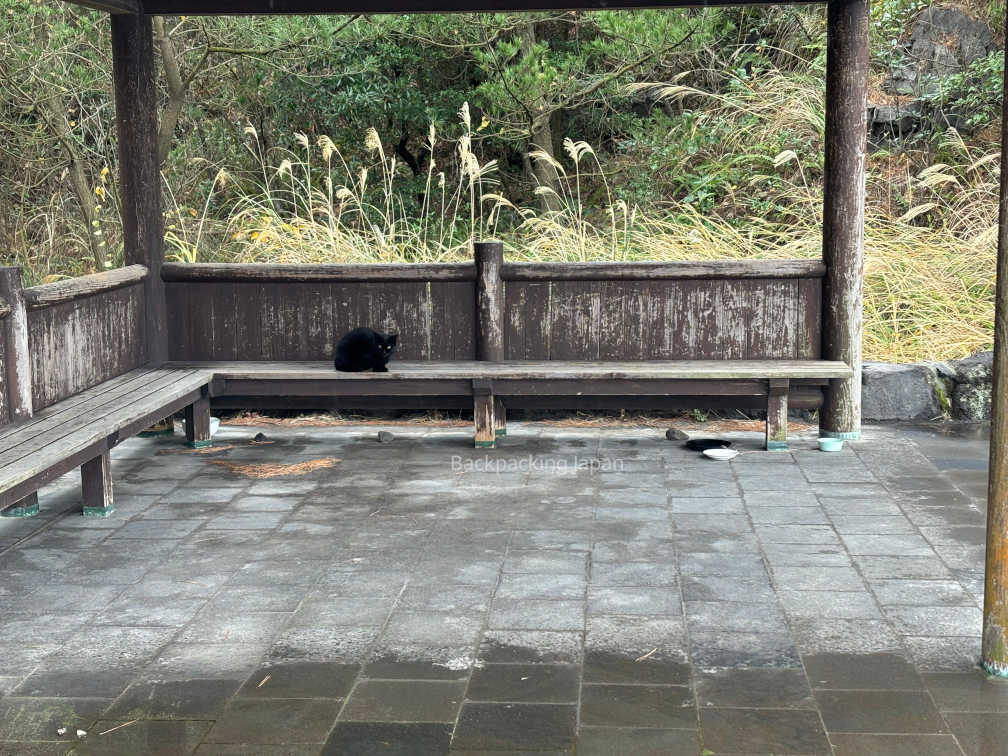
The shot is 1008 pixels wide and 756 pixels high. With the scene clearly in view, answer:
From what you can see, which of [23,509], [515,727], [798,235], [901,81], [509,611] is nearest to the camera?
[515,727]

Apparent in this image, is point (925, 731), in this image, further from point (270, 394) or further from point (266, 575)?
point (270, 394)

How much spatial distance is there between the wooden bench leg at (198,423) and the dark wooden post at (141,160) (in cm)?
52

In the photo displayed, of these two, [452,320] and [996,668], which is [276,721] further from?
[452,320]

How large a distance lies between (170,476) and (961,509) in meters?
3.93

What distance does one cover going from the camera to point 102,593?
4.40 meters

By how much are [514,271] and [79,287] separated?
2506mm

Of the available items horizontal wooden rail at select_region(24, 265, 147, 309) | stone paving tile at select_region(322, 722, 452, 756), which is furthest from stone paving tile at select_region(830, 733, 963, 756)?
horizontal wooden rail at select_region(24, 265, 147, 309)

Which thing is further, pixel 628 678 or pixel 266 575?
pixel 266 575

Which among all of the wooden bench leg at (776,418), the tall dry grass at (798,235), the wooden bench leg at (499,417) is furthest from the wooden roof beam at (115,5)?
the wooden bench leg at (776,418)

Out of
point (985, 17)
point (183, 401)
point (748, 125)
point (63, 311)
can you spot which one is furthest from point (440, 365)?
point (985, 17)

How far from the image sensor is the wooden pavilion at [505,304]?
6809 mm

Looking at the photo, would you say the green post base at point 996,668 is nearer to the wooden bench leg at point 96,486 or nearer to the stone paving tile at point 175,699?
the stone paving tile at point 175,699

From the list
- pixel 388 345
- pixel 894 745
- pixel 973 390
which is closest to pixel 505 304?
pixel 388 345

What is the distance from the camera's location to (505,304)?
7.34 meters
